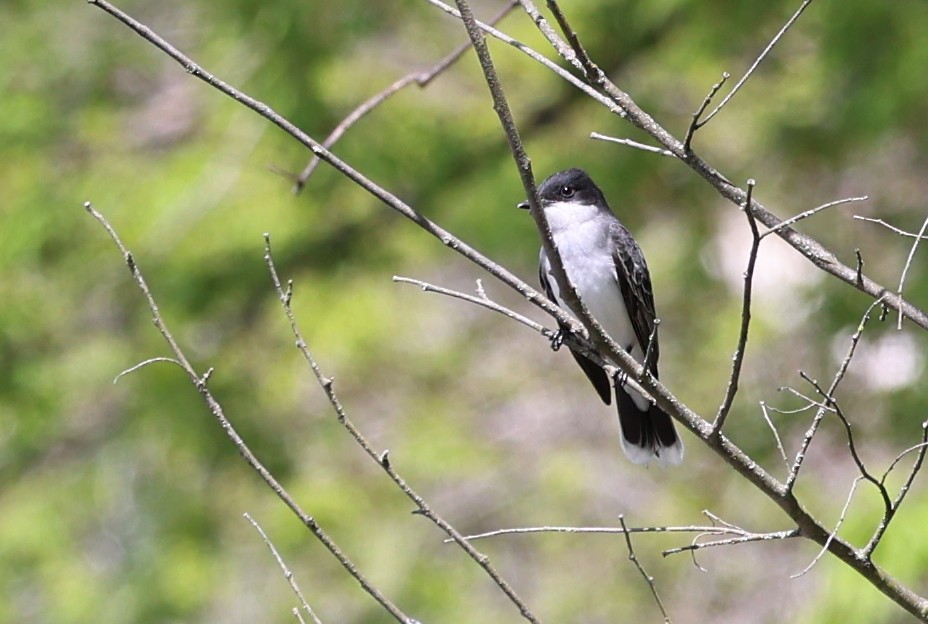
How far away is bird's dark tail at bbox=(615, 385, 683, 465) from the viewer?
4059 mm

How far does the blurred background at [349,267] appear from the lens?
6047 mm

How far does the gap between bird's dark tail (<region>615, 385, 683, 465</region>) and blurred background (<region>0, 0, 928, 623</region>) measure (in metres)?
0.78

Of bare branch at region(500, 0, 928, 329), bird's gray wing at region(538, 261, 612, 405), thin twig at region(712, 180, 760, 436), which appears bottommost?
thin twig at region(712, 180, 760, 436)

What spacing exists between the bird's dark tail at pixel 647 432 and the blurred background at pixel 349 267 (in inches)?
30.8

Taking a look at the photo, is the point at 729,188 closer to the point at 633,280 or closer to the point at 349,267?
the point at 633,280

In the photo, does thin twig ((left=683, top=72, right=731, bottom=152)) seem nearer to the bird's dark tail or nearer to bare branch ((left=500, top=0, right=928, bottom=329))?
bare branch ((left=500, top=0, right=928, bottom=329))

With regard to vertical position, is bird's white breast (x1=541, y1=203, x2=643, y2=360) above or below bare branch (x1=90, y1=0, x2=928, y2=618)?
above

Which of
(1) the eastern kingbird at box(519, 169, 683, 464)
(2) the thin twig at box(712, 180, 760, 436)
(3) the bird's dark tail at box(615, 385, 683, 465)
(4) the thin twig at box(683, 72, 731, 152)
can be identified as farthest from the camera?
(1) the eastern kingbird at box(519, 169, 683, 464)

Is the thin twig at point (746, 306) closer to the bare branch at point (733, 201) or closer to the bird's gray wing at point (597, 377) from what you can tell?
the bare branch at point (733, 201)

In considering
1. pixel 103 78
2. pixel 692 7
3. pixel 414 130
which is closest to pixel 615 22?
pixel 692 7

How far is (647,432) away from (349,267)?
3.35 meters

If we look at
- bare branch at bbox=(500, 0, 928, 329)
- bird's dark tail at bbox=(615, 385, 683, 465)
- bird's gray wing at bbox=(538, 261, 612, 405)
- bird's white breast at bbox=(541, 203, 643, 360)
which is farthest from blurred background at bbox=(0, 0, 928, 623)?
bare branch at bbox=(500, 0, 928, 329)

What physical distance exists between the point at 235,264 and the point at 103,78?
142 centimetres

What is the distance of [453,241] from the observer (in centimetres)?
239
